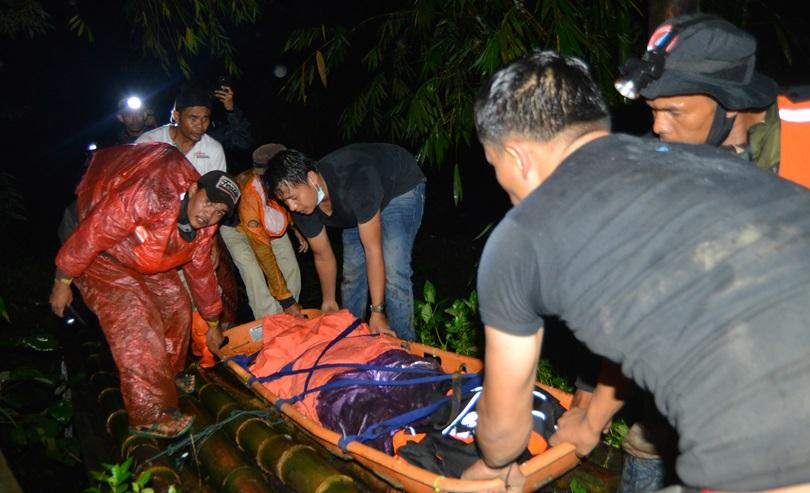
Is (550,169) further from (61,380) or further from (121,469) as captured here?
(61,380)

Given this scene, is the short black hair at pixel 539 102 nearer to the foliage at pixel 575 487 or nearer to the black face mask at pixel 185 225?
the foliage at pixel 575 487

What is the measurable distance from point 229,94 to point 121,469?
366 centimetres

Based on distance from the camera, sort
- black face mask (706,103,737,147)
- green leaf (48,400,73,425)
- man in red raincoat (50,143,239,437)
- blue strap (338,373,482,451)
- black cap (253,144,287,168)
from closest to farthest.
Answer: black face mask (706,103,737,147) < blue strap (338,373,482,451) < man in red raincoat (50,143,239,437) < green leaf (48,400,73,425) < black cap (253,144,287,168)

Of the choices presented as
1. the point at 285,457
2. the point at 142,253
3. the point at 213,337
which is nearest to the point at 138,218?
the point at 142,253

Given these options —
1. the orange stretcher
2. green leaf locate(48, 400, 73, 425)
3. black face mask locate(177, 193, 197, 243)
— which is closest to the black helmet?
the orange stretcher

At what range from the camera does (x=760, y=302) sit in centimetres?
115

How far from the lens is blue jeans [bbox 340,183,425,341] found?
3.99 m

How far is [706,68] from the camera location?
6.83ft

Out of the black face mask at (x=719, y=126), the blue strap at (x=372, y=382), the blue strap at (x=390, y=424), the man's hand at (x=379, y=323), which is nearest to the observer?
the black face mask at (x=719, y=126)

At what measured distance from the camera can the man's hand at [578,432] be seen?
220 centimetres

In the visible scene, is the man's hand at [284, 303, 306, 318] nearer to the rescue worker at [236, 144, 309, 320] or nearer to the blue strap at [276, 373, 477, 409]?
the rescue worker at [236, 144, 309, 320]

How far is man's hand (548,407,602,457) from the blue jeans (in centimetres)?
178

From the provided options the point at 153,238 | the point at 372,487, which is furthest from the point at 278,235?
the point at 372,487

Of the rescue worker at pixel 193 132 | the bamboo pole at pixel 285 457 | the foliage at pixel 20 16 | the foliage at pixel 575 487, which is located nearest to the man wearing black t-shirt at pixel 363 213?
the bamboo pole at pixel 285 457
